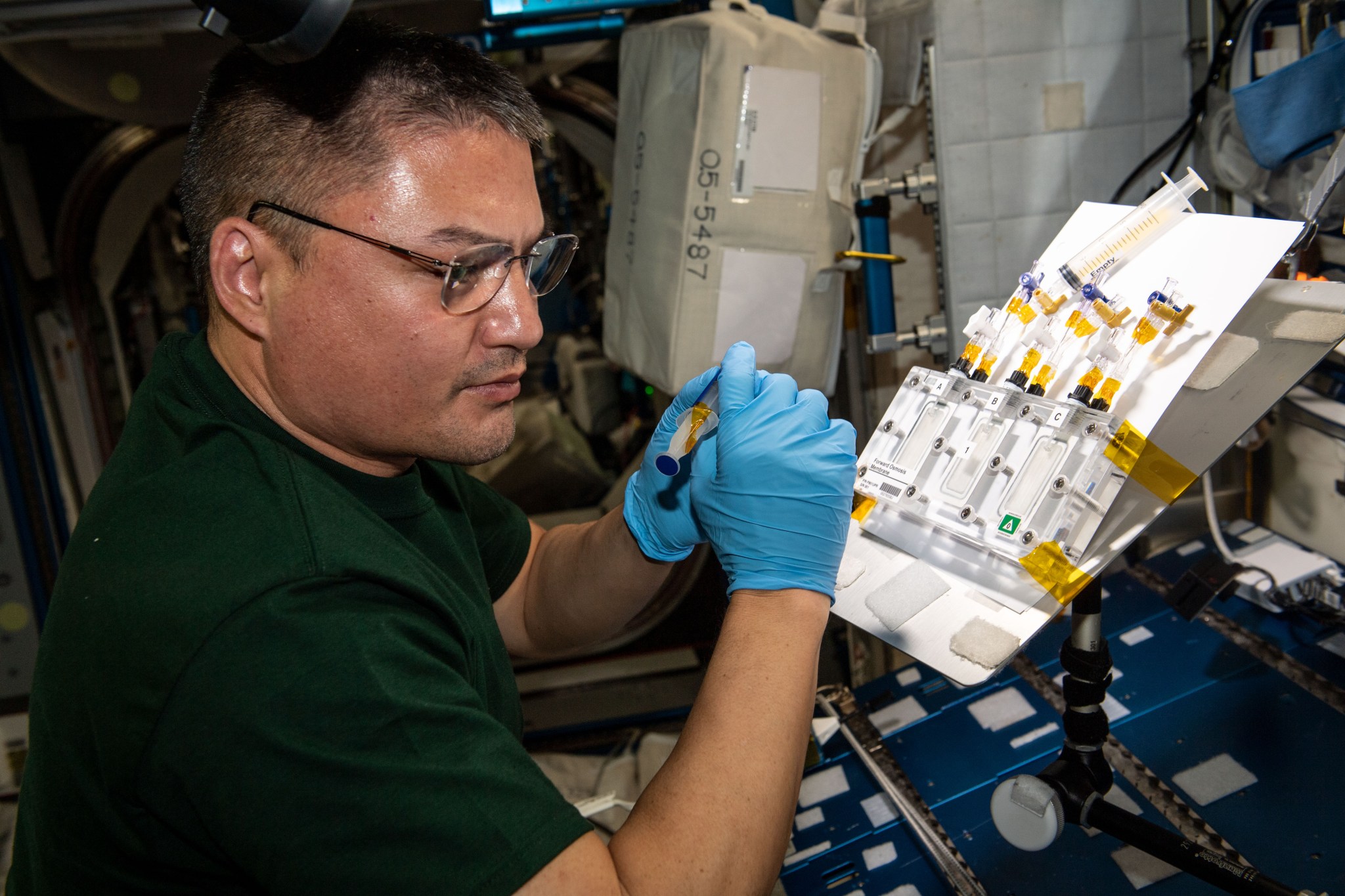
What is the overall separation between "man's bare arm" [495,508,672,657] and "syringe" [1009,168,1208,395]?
765mm

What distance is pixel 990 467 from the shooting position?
1.35 m

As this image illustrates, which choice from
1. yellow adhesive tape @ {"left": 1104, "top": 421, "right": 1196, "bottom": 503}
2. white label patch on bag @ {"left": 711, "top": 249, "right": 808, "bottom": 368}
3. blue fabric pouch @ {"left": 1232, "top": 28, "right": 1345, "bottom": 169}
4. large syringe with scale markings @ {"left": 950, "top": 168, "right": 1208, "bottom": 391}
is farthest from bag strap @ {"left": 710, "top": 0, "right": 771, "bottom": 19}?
yellow adhesive tape @ {"left": 1104, "top": 421, "right": 1196, "bottom": 503}

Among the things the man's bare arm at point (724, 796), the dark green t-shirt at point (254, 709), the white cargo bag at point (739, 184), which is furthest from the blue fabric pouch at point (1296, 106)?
the dark green t-shirt at point (254, 709)

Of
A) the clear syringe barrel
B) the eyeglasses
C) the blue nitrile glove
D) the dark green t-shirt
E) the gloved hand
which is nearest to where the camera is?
the dark green t-shirt

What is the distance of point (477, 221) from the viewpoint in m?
1.10

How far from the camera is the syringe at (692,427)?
1432 mm

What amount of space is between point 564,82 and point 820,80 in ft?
3.93

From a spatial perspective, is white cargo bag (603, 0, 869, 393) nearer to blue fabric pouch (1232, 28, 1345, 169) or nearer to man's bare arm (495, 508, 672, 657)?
man's bare arm (495, 508, 672, 657)

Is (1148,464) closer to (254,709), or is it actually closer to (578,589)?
(578,589)

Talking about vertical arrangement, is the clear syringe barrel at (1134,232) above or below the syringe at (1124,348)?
above

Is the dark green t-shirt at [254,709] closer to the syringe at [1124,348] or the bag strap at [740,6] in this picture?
the syringe at [1124,348]

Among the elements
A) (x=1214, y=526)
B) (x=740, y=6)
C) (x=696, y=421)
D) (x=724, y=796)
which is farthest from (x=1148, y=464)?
(x=740, y=6)

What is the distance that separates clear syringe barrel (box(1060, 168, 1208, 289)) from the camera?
4.57 feet

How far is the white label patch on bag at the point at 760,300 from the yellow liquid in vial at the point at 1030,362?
3.55 feet
